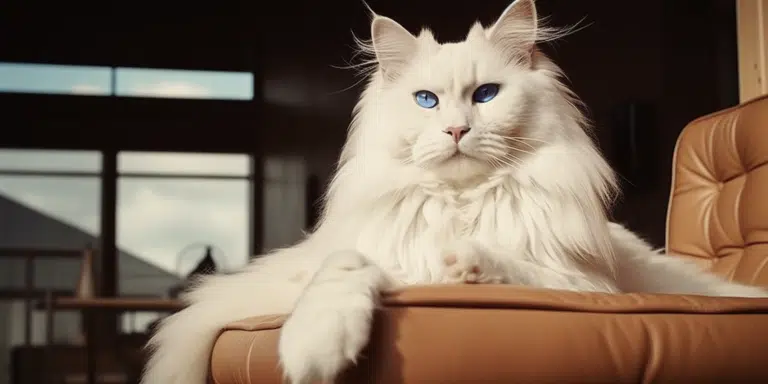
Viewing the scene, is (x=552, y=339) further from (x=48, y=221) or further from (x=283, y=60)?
(x=48, y=221)

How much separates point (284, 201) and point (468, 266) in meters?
2.44

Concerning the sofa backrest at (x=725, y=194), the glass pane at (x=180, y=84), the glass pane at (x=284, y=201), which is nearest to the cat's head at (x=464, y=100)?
the sofa backrest at (x=725, y=194)

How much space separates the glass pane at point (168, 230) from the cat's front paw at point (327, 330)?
255cm

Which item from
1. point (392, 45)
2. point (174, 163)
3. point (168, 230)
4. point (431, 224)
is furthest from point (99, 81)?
point (431, 224)

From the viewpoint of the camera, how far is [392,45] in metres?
1.48

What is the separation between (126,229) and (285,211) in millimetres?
648

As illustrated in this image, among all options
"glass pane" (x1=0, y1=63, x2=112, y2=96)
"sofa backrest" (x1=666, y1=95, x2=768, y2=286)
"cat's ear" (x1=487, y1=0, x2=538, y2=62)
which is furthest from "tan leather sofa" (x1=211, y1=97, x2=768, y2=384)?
"glass pane" (x1=0, y1=63, x2=112, y2=96)

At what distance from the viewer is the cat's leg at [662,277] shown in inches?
58.4

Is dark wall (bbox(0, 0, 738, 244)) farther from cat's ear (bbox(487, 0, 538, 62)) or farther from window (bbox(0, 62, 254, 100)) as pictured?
cat's ear (bbox(487, 0, 538, 62))

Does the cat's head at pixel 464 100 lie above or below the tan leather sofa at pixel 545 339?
above

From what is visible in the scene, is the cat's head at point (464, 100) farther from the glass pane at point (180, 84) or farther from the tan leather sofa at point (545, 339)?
the glass pane at point (180, 84)

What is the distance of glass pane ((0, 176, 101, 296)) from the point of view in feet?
11.2

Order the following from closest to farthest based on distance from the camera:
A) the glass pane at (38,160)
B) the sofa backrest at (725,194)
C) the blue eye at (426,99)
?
the blue eye at (426,99)
the sofa backrest at (725,194)
the glass pane at (38,160)

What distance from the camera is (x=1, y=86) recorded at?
3.45 m
